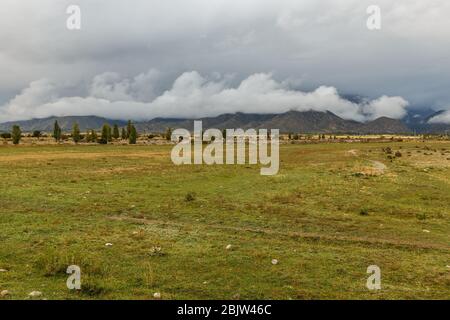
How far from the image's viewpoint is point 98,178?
132 ft

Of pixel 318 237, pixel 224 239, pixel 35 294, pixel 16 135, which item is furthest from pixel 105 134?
pixel 35 294

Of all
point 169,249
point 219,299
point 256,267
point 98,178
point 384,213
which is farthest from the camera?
point 98,178

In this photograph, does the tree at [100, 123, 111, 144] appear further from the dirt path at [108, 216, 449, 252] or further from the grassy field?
the dirt path at [108, 216, 449, 252]

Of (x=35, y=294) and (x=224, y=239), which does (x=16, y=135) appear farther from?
(x=35, y=294)

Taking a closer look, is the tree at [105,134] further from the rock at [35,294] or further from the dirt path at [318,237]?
the rock at [35,294]

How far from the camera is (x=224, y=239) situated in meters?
18.8

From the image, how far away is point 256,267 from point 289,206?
13.1 m

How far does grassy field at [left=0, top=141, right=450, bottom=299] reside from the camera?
13.1 m

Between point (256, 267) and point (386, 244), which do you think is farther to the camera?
point (386, 244)

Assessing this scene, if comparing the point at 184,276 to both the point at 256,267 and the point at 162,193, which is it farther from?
the point at 162,193

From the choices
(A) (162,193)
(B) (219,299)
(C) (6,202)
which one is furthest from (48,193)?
(B) (219,299)

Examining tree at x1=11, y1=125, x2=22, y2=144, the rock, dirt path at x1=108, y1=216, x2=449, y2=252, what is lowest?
dirt path at x1=108, y1=216, x2=449, y2=252

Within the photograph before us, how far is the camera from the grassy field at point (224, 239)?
13.1m

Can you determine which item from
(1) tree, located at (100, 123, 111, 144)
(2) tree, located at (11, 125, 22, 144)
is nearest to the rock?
(2) tree, located at (11, 125, 22, 144)
